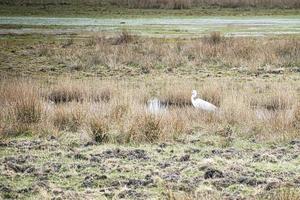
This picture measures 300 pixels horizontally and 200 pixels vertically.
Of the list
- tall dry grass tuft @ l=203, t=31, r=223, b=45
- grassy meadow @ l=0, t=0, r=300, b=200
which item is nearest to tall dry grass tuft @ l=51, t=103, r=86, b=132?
grassy meadow @ l=0, t=0, r=300, b=200

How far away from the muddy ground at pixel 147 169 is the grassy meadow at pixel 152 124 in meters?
0.02

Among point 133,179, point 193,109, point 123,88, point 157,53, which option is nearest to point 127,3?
point 157,53

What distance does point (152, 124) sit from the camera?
11.7 m

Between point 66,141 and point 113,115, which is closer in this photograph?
point 66,141

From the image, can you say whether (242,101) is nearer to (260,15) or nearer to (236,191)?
(236,191)

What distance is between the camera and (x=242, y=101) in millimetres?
15242

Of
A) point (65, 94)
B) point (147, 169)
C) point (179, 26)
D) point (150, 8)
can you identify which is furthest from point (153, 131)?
point (150, 8)

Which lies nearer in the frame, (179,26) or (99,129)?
(99,129)

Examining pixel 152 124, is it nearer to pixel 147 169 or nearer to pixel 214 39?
pixel 147 169

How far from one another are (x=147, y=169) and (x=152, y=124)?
9.09 ft

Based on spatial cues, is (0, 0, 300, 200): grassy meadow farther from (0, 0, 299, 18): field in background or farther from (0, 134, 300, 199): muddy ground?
(0, 0, 299, 18): field in background

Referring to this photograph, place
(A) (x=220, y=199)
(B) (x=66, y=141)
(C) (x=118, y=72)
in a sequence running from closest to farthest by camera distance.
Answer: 1. (A) (x=220, y=199)
2. (B) (x=66, y=141)
3. (C) (x=118, y=72)

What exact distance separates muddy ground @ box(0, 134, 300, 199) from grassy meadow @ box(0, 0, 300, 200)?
2 centimetres

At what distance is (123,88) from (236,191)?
11.2 m
